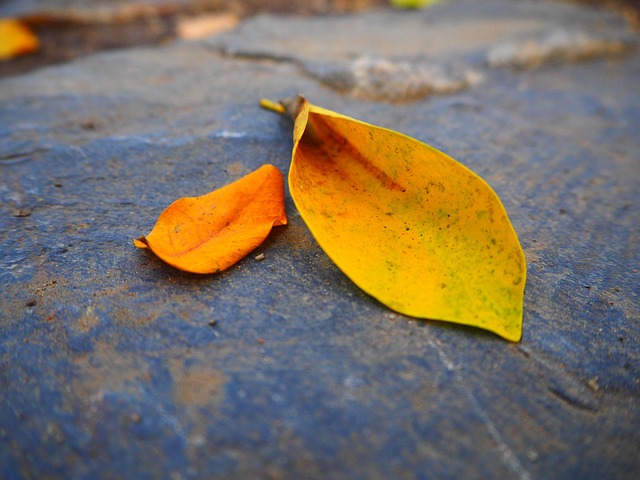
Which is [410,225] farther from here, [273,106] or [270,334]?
[273,106]

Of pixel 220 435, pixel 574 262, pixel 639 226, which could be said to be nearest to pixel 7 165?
pixel 220 435

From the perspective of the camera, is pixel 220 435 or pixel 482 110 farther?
pixel 482 110

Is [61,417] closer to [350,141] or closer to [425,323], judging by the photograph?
[425,323]

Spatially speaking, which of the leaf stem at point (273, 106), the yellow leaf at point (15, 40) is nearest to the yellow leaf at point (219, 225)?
the leaf stem at point (273, 106)

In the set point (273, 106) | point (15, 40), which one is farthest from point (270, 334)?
point (15, 40)

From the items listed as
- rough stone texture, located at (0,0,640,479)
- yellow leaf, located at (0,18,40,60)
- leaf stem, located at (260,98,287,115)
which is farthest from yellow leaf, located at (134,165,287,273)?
yellow leaf, located at (0,18,40,60)

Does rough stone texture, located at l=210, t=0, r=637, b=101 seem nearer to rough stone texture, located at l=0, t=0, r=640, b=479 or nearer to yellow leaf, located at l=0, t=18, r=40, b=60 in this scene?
rough stone texture, located at l=0, t=0, r=640, b=479
